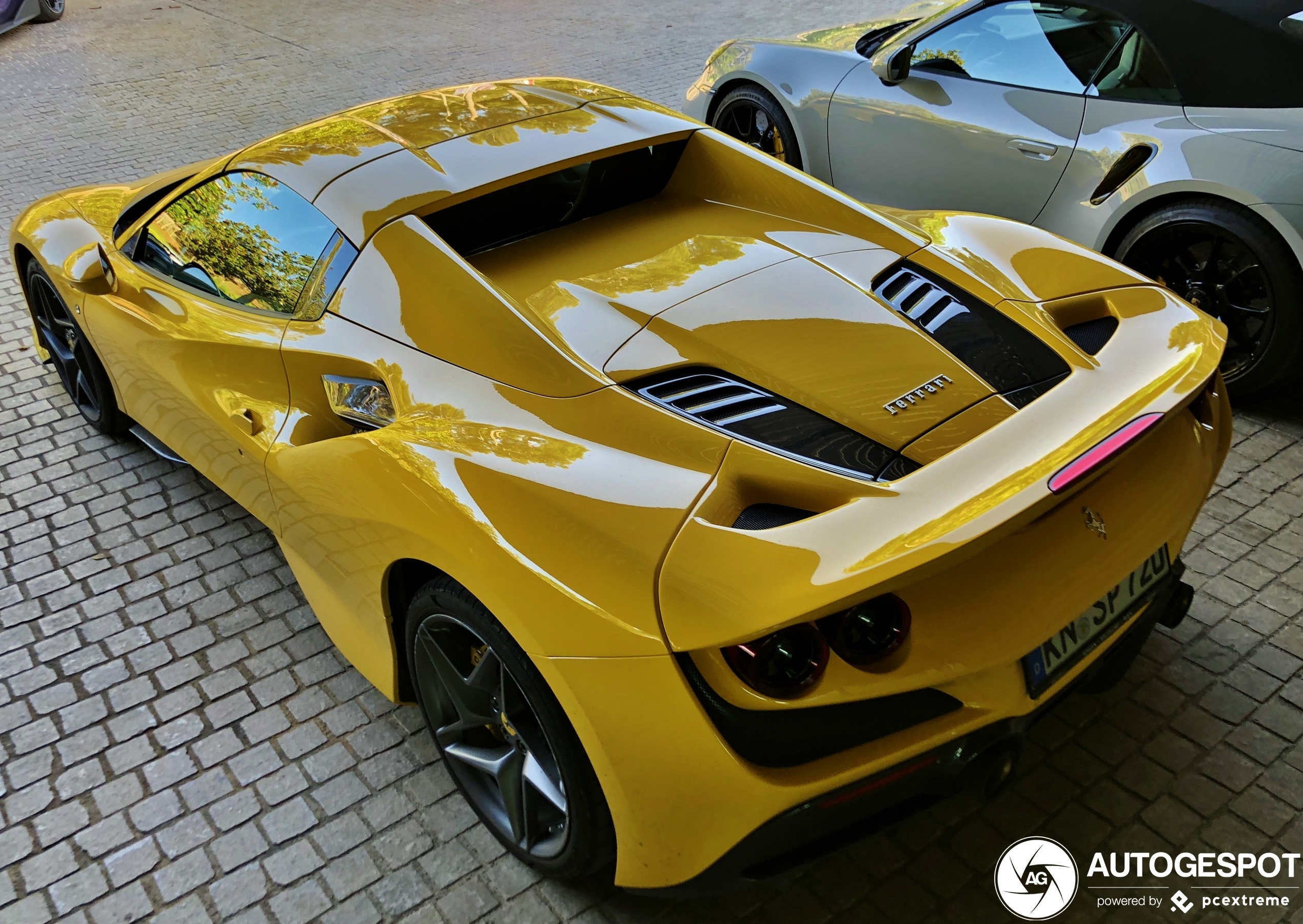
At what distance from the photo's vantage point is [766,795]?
1.76 meters

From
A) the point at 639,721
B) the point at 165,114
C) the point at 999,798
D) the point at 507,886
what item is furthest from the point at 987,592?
the point at 165,114

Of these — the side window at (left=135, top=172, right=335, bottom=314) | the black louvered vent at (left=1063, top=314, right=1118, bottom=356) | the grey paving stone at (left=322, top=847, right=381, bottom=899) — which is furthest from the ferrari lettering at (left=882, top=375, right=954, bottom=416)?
the grey paving stone at (left=322, top=847, right=381, bottom=899)

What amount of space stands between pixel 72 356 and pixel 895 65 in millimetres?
3831

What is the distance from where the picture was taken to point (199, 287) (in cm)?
308

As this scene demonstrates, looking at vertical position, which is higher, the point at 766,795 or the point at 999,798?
A: the point at 766,795

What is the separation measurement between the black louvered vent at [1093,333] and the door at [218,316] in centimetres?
191

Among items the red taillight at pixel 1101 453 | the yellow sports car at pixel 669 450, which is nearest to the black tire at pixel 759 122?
the yellow sports car at pixel 669 450

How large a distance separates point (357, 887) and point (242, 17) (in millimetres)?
12145

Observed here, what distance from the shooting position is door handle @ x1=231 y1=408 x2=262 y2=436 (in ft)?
9.04

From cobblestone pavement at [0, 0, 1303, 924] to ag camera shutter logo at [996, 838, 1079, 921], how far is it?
1.5 inches

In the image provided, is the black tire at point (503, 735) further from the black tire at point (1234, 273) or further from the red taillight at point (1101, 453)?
the black tire at point (1234, 273)

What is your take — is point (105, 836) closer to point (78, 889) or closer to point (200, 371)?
point (78, 889)

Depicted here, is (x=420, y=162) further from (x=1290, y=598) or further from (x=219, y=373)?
(x=1290, y=598)

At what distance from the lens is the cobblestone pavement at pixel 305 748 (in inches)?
93.9
